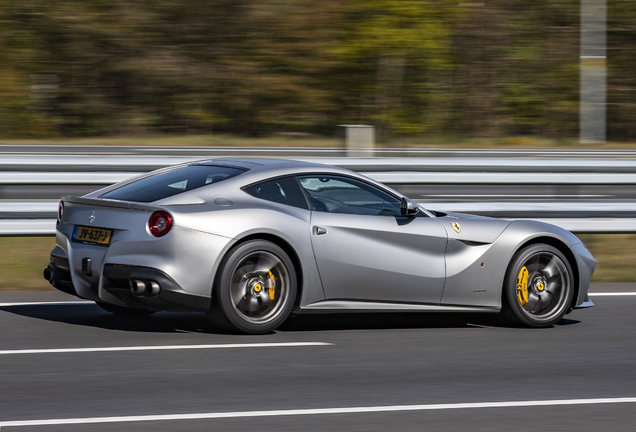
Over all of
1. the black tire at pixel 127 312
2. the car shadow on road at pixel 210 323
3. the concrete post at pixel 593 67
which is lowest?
the car shadow on road at pixel 210 323

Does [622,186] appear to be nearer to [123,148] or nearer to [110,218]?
[110,218]

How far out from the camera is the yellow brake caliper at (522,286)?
7.53 metres

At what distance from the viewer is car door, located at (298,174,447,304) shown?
22.9 ft

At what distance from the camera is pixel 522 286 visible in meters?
7.56

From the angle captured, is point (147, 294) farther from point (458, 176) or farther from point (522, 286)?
point (458, 176)

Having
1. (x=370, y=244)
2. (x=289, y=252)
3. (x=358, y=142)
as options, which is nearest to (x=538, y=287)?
(x=370, y=244)

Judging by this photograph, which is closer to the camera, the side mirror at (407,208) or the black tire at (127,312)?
the side mirror at (407,208)

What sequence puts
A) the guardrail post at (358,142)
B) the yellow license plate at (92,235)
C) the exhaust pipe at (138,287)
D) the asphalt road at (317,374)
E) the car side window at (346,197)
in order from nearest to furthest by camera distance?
the asphalt road at (317,374) < the exhaust pipe at (138,287) < the yellow license plate at (92,235) < the car side window at (346,197) < the guardrail post at (358,142)

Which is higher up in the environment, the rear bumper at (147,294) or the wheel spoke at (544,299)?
the rear bumper at (147,294)

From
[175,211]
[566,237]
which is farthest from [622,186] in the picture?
[175,211]

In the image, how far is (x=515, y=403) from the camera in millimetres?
5211

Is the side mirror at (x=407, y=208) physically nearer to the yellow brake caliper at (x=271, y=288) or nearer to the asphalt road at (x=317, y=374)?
the asphalt road at (x=317, y=374)

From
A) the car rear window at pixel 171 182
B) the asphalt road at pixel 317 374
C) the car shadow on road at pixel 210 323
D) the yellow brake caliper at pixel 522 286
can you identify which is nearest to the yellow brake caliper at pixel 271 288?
the asphalt road at pixel 317 374

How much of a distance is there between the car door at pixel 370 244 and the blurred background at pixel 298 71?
2036 centimetres
